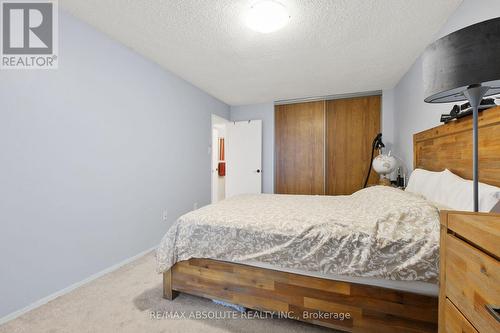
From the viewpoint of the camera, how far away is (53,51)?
167cm

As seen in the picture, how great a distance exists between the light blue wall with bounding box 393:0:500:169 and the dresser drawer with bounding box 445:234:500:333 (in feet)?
5.06

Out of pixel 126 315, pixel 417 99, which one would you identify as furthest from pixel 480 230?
pixel 417 99

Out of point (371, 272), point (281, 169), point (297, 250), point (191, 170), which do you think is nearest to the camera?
point (371, 272)

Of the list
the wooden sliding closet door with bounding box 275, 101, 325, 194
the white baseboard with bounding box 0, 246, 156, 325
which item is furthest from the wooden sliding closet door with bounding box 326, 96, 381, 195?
the white baseboard with bounding box 0, 246, 156, 325

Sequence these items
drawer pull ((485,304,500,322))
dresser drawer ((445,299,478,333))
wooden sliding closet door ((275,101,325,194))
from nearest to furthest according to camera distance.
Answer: drawer pull ((485,304,500,322)), dresser drawer ((445,299,478,333)), wooden sliding closet door ((275,101,325,194))

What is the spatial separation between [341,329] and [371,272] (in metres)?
0.41

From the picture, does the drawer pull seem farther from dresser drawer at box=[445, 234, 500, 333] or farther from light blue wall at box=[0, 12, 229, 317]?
light blue wall at box=[0, 12, 229, 317]

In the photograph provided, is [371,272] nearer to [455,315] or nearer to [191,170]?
[455,315]

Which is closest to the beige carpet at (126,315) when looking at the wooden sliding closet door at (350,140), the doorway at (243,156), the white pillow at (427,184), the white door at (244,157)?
the white pillow at (427,184)

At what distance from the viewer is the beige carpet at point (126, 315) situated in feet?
4.49

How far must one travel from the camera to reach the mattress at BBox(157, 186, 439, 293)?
1.16 meters

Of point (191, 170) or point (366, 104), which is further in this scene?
point (366, 104)

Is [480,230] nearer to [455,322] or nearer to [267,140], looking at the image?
[455,322]

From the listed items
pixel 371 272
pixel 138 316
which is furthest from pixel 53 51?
pixel 371 272
